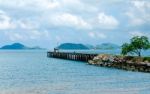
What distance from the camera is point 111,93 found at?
5000 centimetres

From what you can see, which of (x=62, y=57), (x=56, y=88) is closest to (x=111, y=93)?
(x=56, y=88)

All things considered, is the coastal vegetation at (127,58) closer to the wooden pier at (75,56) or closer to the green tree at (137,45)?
the green tree at (137,45)

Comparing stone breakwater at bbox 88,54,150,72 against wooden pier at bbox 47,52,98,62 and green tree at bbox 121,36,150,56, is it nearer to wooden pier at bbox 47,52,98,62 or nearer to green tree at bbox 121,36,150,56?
green tree at bbox 121,36,150,56

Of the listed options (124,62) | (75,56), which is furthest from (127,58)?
(75,56)

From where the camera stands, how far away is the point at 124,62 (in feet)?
316

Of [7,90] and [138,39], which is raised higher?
[138,39]

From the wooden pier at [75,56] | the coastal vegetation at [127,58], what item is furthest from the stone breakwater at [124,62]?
the wooden pier at [75,56]

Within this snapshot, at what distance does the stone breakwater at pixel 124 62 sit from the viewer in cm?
8606

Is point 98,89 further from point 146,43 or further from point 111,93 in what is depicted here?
point 146,43

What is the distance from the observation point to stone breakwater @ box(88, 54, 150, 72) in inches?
3388

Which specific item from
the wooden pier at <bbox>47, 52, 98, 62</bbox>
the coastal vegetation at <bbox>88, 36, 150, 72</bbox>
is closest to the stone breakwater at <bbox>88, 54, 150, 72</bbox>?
the coastal vegetation at <bbox>88, 36, 150, 72</bbox>

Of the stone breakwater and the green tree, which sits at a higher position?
the green tree

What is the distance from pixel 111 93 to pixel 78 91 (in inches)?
191

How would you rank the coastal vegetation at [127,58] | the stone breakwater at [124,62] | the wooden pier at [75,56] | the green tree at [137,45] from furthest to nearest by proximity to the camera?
the wooden pier at [75,56] → the green tree at [137,45] → the coastal vegetation at [127,58] → the stone breakwater at [124,62]
